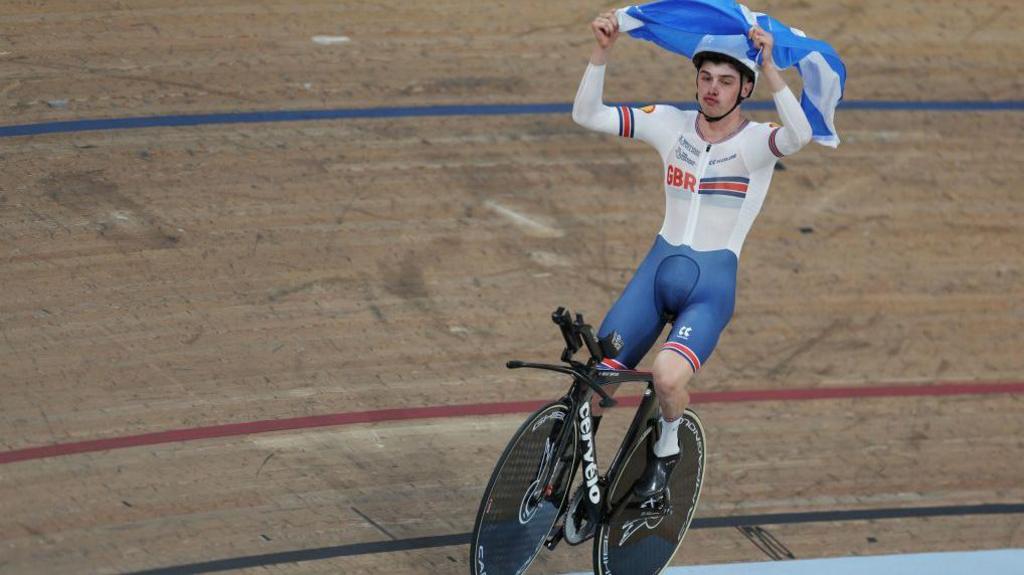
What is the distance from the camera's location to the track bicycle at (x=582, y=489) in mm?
4297

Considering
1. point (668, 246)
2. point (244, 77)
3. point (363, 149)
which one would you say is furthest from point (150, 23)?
point (668, 246)

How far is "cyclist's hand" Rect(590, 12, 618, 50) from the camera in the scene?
4426mm

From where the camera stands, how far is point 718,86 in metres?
4.49

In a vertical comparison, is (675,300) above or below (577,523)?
above

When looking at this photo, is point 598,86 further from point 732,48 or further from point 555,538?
point 555,538

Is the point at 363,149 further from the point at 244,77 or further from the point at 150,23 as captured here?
the point at 150,23

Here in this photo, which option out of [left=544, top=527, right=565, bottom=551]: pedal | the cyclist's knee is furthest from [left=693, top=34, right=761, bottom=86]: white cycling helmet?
[left=544, top=527, right=565, bottom=551]: pedal

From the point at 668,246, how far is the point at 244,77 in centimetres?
356

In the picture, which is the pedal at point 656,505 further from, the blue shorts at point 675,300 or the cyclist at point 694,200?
the blue shorts at point 675,300

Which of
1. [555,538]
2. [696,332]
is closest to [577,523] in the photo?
[555,538]

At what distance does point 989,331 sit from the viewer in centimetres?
643

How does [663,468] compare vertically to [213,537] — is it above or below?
above

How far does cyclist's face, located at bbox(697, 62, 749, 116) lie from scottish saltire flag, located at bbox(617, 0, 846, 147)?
0.30 feet

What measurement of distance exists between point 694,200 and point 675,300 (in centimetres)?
34
